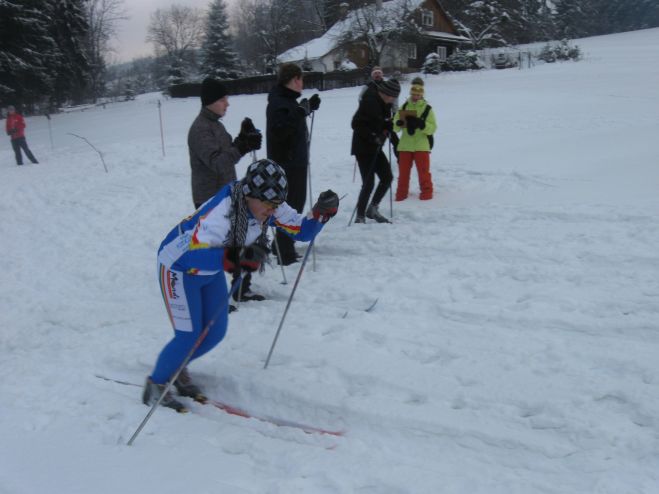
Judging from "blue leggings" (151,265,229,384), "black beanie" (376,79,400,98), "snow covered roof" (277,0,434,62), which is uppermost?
→ "snow covered roof" (277,0,434,62)

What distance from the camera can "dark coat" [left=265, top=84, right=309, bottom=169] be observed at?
570 centimetres

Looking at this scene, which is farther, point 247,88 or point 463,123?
point 247,88

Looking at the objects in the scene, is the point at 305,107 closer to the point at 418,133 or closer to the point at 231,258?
the point at 418,133

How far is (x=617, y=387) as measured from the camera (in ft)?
11.5

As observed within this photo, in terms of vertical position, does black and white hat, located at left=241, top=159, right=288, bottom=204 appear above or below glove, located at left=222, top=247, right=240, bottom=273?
above

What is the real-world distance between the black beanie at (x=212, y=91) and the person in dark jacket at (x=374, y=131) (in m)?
2.29

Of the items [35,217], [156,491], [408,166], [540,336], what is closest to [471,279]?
[540,336]

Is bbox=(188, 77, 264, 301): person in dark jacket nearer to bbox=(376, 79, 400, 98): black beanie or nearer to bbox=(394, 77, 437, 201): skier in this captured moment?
bbox=(376, 79, 400, 98): black beanie

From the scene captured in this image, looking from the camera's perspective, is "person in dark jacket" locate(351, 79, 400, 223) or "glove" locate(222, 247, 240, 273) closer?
"glove" locate(222, 247, 240, 273)

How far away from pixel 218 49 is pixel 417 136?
41862 mm

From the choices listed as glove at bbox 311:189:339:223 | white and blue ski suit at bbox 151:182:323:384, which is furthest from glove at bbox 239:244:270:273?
glove at bbox 311:189:339:223

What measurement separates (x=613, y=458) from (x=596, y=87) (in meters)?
16.0

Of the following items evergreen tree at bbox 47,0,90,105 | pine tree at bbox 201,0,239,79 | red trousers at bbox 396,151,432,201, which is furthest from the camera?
pine tree at bbox 201,0,239,79

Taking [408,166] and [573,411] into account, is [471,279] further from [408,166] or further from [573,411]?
A: [408,166]
